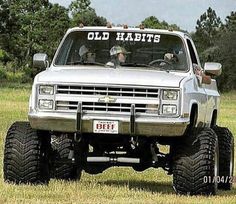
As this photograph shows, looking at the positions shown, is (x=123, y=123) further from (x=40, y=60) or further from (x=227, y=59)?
(x=227, y=59)

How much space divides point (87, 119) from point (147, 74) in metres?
1.09

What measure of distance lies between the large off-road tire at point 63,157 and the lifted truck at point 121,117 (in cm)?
16

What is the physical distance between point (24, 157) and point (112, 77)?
1.51m

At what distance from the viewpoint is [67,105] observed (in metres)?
11.7

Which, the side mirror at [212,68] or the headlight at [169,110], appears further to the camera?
the side mirror at [212,68]

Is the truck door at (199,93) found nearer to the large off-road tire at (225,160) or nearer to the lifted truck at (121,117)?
the lifted truck at (121,117)

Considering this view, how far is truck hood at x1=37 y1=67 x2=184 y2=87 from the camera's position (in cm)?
1162

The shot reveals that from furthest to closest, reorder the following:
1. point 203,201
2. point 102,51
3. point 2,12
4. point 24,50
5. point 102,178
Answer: point 24,50 → point 2,12 → point 102,178 → point 102,51 → point 203,201

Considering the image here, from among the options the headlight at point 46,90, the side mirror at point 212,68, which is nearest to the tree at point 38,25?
the side mirror at point 212,68

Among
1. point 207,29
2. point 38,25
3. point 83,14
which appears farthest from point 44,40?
point 207,29

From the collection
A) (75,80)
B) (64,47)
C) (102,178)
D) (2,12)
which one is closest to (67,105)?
(75,80)

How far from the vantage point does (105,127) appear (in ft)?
37.5

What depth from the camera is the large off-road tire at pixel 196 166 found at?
11.6 meters

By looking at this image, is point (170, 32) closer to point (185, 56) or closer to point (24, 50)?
point (185, 56)
